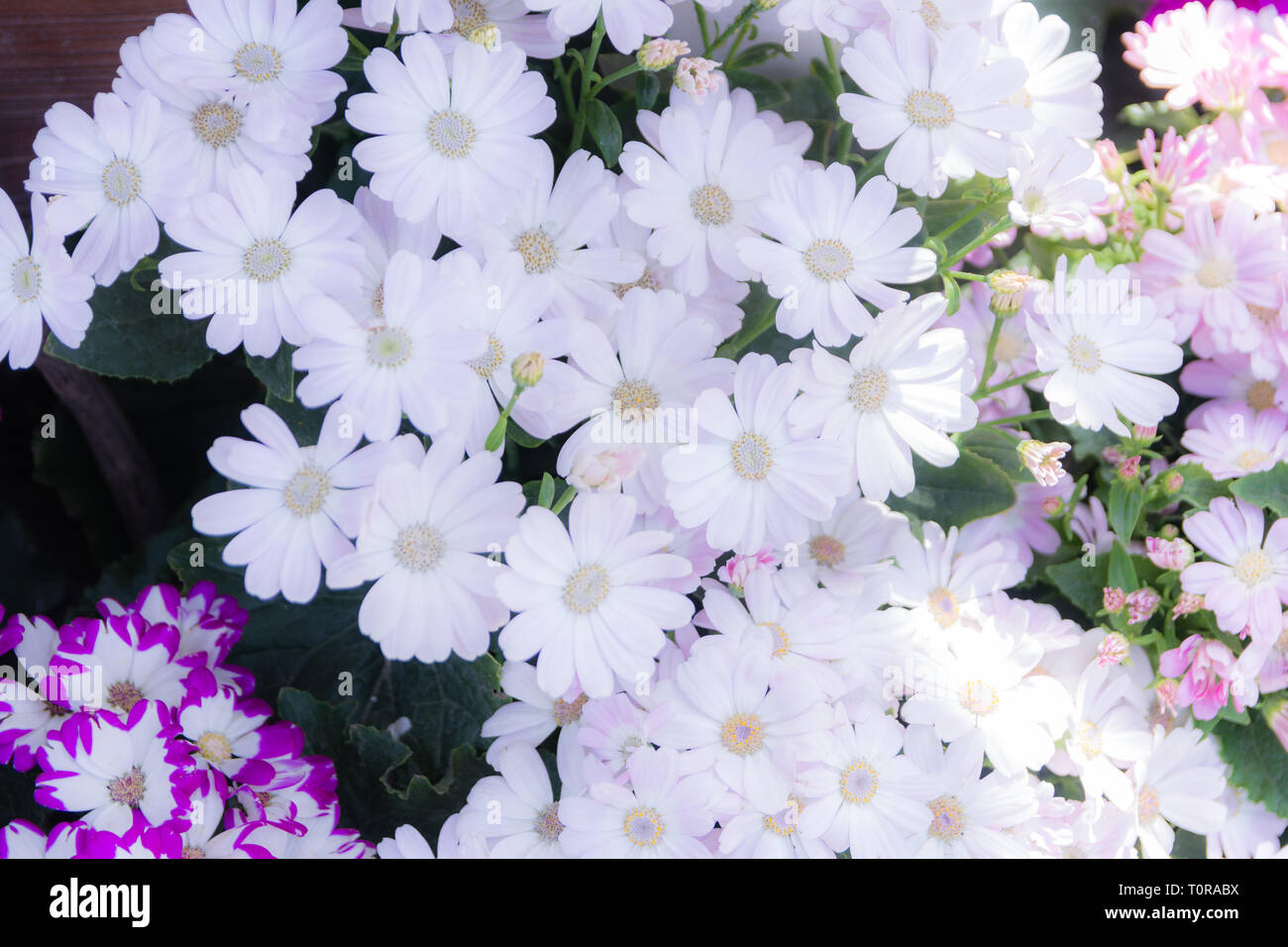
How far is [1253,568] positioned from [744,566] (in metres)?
0.47

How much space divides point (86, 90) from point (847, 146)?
704 mm

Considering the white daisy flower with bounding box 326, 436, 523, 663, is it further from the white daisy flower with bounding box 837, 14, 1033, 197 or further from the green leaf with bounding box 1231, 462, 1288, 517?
the green leaf with bounding box 1231, 462, 1288, 517

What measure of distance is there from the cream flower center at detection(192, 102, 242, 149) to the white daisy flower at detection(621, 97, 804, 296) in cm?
29

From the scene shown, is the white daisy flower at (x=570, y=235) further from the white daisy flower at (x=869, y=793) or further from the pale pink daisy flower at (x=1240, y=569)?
the pale pink daisy flower at (x=1240, y=569)

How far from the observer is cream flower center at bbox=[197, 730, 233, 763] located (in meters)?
0.77

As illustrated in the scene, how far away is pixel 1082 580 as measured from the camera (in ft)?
3.25

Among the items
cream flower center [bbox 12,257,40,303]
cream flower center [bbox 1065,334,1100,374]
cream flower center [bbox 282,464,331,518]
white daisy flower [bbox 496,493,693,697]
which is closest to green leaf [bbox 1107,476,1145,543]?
cream flower center [bbox 1065,334,1100,374]

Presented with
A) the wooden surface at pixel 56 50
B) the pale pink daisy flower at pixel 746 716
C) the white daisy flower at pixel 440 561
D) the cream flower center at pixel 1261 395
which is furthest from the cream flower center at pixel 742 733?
the wooden surface at pixel 56 50

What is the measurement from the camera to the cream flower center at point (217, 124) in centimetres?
75

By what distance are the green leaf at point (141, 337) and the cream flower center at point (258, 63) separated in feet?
0.69

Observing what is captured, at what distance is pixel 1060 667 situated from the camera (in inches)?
38.5

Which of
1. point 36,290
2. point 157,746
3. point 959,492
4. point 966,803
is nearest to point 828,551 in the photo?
point 959,492
